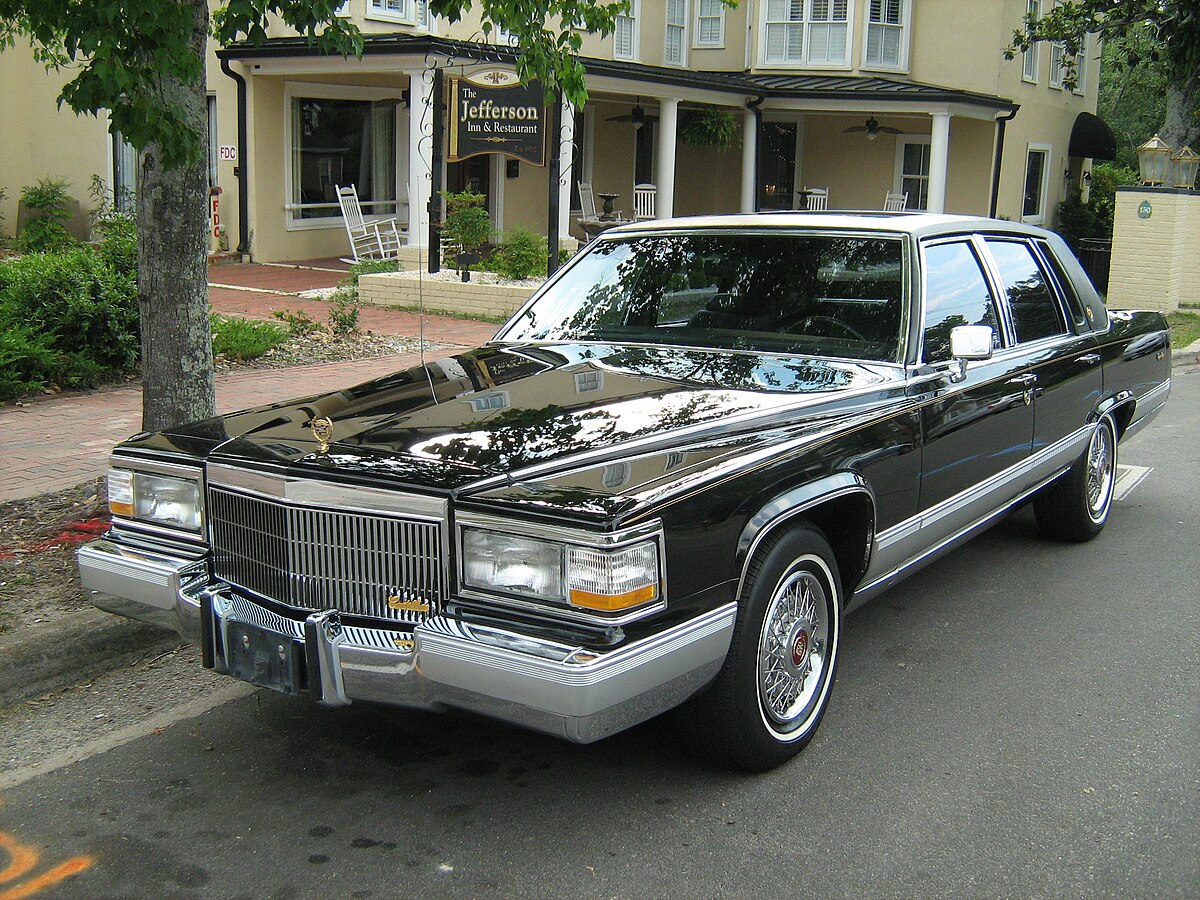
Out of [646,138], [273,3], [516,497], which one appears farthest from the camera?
[646,138]

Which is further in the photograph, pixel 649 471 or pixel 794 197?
pixel 794 197

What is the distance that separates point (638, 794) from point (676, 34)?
25005mm

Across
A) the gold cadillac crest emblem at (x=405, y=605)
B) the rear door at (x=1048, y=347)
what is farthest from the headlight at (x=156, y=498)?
the rear door at (x=1048, y=347)

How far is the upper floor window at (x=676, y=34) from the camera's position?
85.8 feet

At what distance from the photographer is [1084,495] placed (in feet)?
20.5

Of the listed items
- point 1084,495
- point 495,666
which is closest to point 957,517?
point 1084,495

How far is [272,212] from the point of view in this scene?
20.0m

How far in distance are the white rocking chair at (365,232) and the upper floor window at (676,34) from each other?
8.61 meters

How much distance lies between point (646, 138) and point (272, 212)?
10061 mm

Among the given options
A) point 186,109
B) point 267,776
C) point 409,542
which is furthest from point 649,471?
point 186,109

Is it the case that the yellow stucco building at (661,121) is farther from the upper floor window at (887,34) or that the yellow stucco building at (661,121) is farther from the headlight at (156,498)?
the headlight at (156,498)

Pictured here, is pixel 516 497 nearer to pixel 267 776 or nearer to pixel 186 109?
pixel 267 776

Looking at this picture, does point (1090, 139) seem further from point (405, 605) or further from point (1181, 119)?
point (405, 605)

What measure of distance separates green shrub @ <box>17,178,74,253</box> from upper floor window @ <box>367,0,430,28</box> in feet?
19.8
